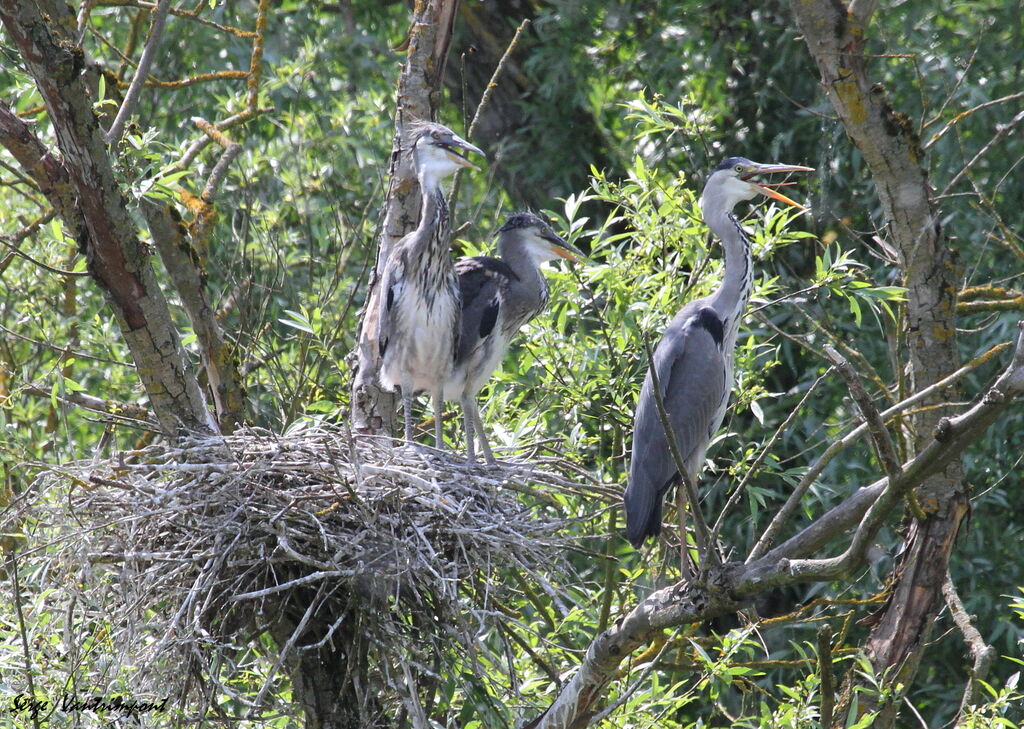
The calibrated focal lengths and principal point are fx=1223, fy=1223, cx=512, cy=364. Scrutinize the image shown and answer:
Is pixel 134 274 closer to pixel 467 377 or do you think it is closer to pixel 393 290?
pixel 393 290

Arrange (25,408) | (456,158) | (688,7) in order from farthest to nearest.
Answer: (688,7), (25,408), (456,158)

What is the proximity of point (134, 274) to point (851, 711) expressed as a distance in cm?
245

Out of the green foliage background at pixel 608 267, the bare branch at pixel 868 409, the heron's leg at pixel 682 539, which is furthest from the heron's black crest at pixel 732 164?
the bare branch at pixel 868 409

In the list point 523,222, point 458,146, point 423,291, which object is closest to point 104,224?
point 423,291

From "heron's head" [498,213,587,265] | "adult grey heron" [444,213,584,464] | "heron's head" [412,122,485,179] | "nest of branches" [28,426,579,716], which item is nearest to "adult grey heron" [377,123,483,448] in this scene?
"heron's head" [412,122,485,179]

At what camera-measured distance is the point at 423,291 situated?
437 centimetres

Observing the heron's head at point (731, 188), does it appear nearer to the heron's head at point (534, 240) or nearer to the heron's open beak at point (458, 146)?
the heron's head at point (534, 240)

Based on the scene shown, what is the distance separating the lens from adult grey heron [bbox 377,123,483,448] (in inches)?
171

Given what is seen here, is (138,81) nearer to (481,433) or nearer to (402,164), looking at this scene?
(402,164)

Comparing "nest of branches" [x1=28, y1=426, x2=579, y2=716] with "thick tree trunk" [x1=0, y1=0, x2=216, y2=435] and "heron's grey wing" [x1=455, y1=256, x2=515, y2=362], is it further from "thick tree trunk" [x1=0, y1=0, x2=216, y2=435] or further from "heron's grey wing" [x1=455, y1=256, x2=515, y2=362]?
"heron's grey wing" [x1=455, y1=256, x2=515, y2=362]

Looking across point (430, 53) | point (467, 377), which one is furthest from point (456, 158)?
point (467, 377)

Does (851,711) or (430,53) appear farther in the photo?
(430,53)

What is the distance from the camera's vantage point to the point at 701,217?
4574 mm

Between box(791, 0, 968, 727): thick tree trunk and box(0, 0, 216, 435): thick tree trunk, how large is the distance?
7.46ft
